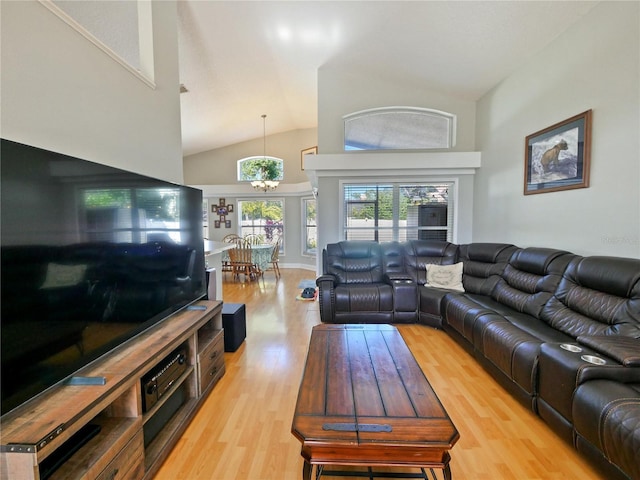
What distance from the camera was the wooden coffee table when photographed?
1.16 m

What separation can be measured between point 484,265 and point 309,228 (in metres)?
4.96

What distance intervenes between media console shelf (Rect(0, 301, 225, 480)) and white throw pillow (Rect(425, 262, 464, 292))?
298cm

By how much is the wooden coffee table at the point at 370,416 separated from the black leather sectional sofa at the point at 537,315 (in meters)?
0.80

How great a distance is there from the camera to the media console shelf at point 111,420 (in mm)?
920

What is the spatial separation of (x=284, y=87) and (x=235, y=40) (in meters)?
1.72

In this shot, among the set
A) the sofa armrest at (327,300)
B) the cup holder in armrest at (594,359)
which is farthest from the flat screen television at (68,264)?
the cup holder in armrest at (594,359)

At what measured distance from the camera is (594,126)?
2.55m

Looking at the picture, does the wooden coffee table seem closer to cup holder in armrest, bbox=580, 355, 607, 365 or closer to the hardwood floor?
the hardwood floor

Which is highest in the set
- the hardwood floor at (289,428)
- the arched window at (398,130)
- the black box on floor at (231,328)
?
the arched window at (398,130)

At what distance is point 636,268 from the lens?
1.94 meters

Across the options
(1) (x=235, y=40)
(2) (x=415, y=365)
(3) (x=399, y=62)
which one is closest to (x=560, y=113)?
(3) (x=399, y=62)

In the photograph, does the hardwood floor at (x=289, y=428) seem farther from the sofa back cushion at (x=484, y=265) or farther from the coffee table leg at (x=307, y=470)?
the sofa back cushion at (x=484, y=265)

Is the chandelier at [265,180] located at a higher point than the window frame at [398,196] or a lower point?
higher

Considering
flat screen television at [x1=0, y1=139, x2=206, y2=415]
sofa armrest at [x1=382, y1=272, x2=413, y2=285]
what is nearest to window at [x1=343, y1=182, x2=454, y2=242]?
sofa armrest at [x1=382, y1=272, x2=413, y2=285]
